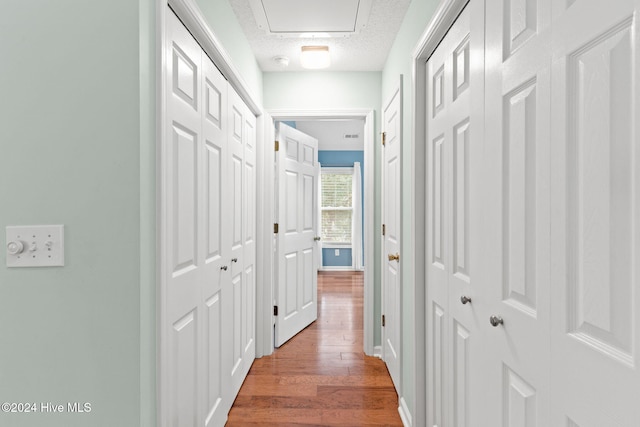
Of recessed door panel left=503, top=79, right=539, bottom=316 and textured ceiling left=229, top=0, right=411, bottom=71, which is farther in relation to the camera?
textured ceiling left=229, top=0, right=411, bottom=71

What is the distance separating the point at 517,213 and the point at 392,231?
1.64 m

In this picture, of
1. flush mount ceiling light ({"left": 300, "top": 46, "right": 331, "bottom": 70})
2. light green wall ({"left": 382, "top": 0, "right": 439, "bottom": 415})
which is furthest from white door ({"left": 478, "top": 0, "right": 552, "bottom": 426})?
flush mount ceiling light ({"left": 300, "top": 46, "right": 331, "bottom": 70})

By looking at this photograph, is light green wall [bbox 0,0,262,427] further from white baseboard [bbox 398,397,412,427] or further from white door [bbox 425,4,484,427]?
white baseboard [bbox 398,397,412,427]

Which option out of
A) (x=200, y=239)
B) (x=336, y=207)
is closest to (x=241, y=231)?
(x=200, y=239)

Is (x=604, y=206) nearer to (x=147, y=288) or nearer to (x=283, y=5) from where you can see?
(x=147, y=288)

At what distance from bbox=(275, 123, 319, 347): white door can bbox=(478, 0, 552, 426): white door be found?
7.37 feet

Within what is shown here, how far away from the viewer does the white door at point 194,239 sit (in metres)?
1.33

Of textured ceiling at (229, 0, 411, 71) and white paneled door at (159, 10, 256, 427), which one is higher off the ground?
textured ceiling at (229, 0, 411, 71)

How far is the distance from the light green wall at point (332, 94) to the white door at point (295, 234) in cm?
28

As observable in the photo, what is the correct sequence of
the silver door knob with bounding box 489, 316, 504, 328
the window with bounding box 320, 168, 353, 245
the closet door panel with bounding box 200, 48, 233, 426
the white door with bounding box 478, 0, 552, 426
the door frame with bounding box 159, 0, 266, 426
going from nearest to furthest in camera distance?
the white door with bounding box 478, 0, 552, 426 < the silver door knob with bounding box 489, 316, 504, 328 < the door frame with bounding box 159, 0, 266, 426 < the closet door panel with bounding box 200, 48, 233, 426 < the window with bounding box 320, 168, 353, 245

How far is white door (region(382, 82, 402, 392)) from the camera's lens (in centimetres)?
231

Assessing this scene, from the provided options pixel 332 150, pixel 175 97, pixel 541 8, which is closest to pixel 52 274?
pixel 175 97

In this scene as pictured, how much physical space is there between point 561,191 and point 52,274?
1381 millimetres

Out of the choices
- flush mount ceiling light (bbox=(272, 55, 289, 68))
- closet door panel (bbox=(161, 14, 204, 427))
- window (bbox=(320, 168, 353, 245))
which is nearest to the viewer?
closet door panel (bbox=(161, 14, 204, 427))
